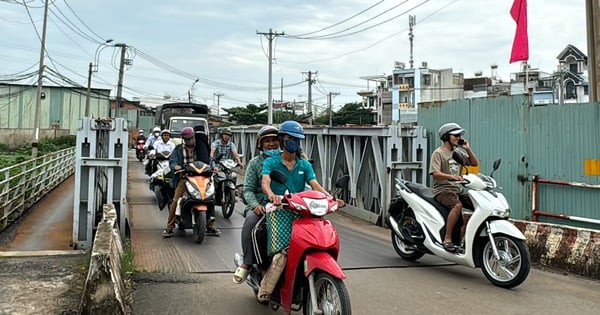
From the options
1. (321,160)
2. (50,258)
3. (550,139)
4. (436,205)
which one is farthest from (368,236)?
(50,258)

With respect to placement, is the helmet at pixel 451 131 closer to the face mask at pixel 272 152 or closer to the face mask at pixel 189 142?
the face mask at pixel 272 152

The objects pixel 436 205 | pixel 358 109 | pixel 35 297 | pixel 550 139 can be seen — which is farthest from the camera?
pixel 358 109

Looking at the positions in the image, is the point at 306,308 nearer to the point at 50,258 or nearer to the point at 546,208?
the point at 50,258

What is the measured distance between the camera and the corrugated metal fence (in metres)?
6.95

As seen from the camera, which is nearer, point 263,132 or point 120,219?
point 263,132

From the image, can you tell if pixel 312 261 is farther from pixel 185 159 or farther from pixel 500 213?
pixel 185 159

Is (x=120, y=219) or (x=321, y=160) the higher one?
(x=321, y=160)

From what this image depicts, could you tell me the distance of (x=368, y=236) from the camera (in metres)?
8.58

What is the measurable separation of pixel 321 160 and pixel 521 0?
5331 mm

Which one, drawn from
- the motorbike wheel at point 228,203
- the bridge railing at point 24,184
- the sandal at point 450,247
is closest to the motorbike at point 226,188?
the motorbike wheel at point 228,203

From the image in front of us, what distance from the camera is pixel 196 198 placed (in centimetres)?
751

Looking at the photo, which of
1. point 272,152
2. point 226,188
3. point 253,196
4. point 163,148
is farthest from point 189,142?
point 163,148

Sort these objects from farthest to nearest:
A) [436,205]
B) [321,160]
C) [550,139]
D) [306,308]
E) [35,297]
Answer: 1. [321,160]
2. [550,139]
3. [436,205]
4. [35,297]
5. [306,308]

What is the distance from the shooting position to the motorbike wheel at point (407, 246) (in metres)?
6.62
